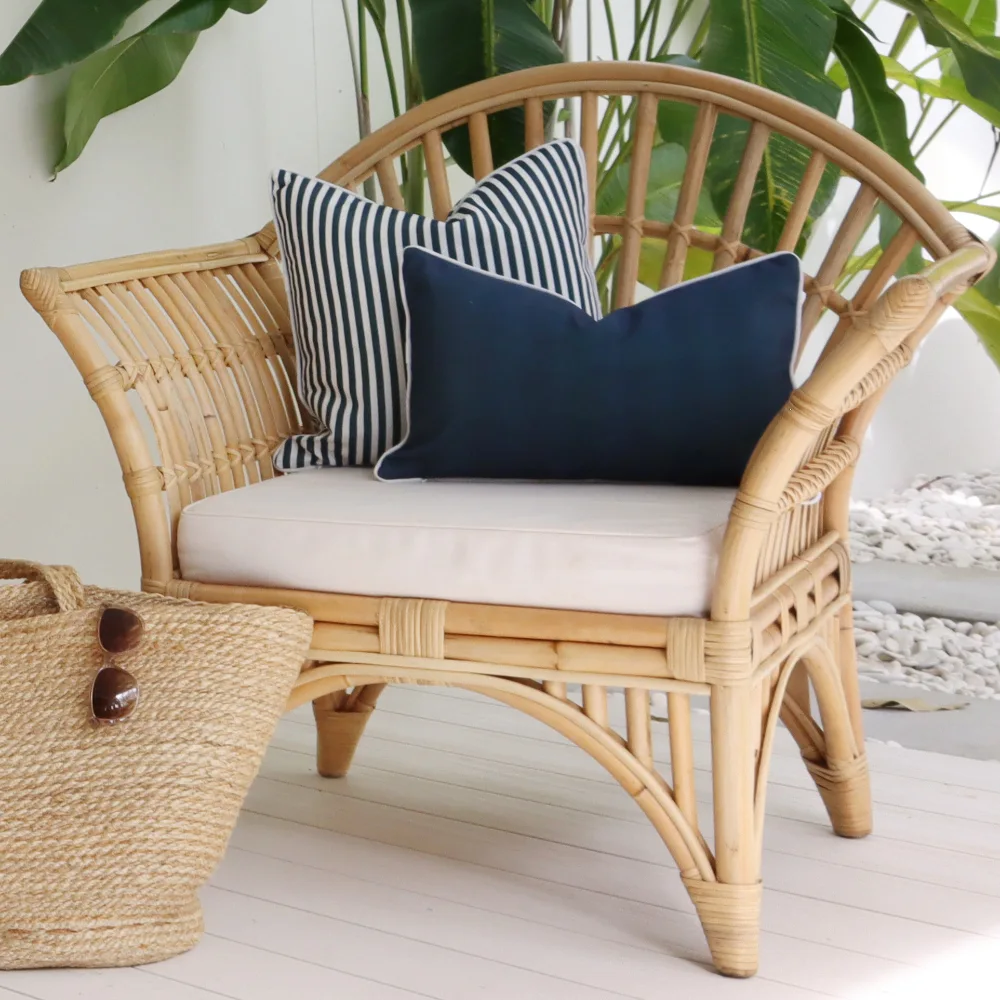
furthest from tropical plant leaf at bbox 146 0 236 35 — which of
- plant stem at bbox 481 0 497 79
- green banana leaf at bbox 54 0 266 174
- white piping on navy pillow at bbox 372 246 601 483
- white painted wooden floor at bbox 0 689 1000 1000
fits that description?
white painted wooden floor at bbox 0 689 1000 1000

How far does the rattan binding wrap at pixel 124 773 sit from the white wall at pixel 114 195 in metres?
0.82

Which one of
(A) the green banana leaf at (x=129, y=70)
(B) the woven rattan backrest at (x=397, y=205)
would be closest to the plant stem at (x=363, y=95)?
(A) the green banana leaf at (x=129, y=70)

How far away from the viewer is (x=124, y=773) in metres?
1.07

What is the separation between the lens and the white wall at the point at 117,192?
182 cm

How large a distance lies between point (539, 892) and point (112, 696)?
476 millimetres

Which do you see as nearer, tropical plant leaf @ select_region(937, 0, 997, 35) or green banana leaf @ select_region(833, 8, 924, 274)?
green banana leaf @ select_region(833, 8, 924, 274)

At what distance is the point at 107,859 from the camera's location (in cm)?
107

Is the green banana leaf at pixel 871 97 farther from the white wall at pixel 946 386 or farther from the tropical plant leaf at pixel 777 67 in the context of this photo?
the white wall at pixel 946 386

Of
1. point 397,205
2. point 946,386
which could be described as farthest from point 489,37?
point 946,386

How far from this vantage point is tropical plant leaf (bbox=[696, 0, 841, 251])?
1589mm

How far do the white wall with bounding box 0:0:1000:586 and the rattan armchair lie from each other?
47 centimetres

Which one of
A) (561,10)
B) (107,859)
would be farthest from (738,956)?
(561,10)

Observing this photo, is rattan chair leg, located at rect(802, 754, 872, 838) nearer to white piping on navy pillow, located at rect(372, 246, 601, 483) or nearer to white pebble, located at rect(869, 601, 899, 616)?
white piping on navy pillow, located at rect(372, 246, 601, 483)

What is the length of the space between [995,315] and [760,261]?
3.66 feet
